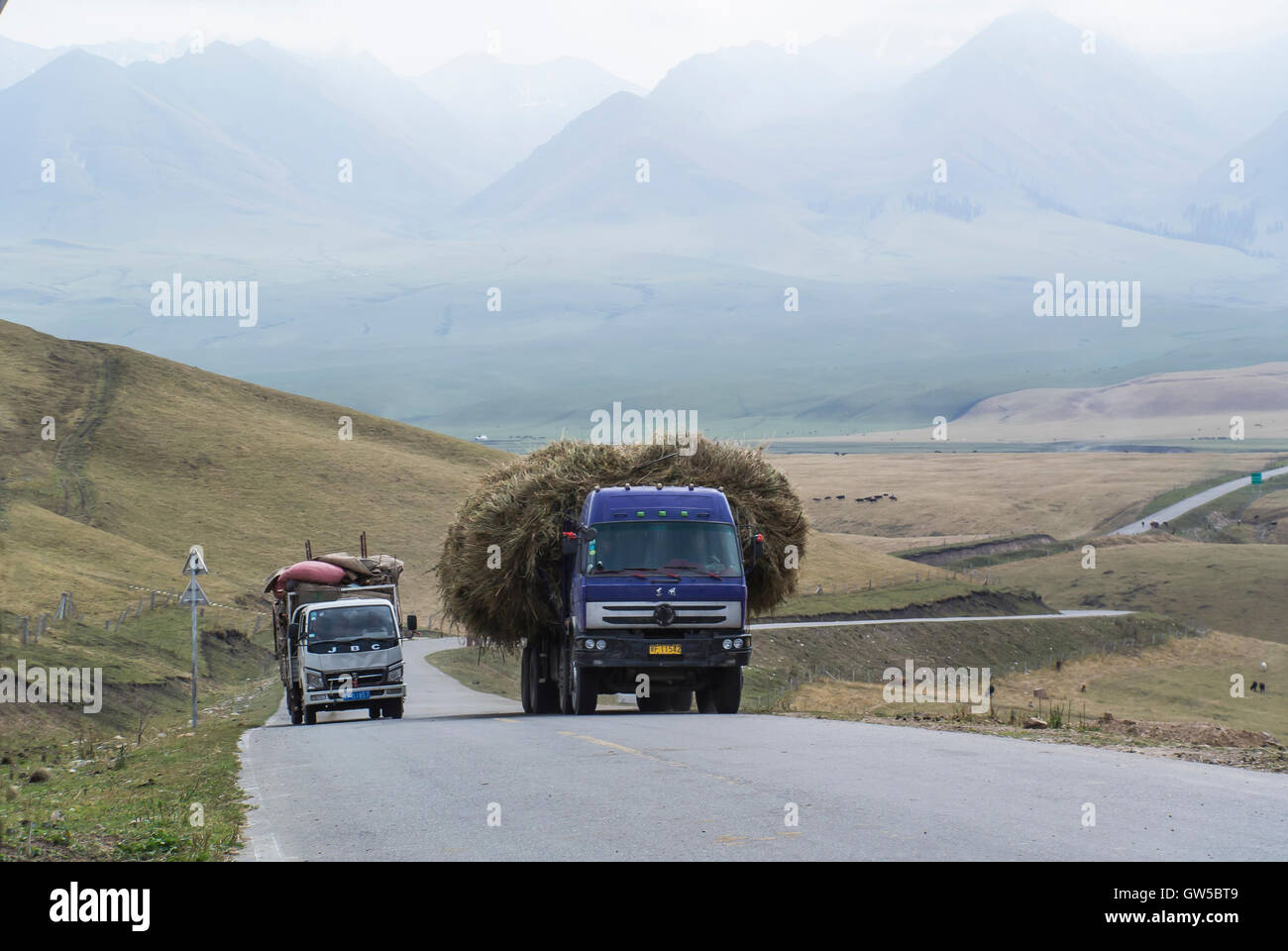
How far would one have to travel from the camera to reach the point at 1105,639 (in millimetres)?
67312

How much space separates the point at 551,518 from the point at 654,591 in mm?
3081

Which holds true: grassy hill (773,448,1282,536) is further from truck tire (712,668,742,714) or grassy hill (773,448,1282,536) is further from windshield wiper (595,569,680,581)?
windshield wiper (595,569,680,581)

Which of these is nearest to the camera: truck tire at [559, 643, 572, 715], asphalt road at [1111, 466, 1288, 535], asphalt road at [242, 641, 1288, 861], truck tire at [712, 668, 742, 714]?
asphalt road at [242, 641, 1288, 861]

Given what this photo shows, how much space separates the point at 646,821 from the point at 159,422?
301 ft

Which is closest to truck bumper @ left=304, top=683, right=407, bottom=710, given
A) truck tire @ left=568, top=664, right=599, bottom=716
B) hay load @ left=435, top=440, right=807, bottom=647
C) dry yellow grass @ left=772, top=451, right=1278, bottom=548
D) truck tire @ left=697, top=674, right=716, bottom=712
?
hay load @ left=435, top=440, right=807, bottom=647

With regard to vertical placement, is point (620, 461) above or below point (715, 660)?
above

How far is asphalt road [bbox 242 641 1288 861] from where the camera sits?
1017 cm

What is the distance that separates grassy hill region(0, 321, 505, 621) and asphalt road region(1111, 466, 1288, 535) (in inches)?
Answer: 2132

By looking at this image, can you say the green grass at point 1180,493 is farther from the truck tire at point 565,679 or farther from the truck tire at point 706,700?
the truck tire at point 565,679

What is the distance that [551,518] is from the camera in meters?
24.6

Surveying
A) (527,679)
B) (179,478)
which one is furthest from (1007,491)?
(527,679)

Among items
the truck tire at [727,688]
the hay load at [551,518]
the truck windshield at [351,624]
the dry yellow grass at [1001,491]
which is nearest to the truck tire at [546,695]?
the hay load at [551,518]
